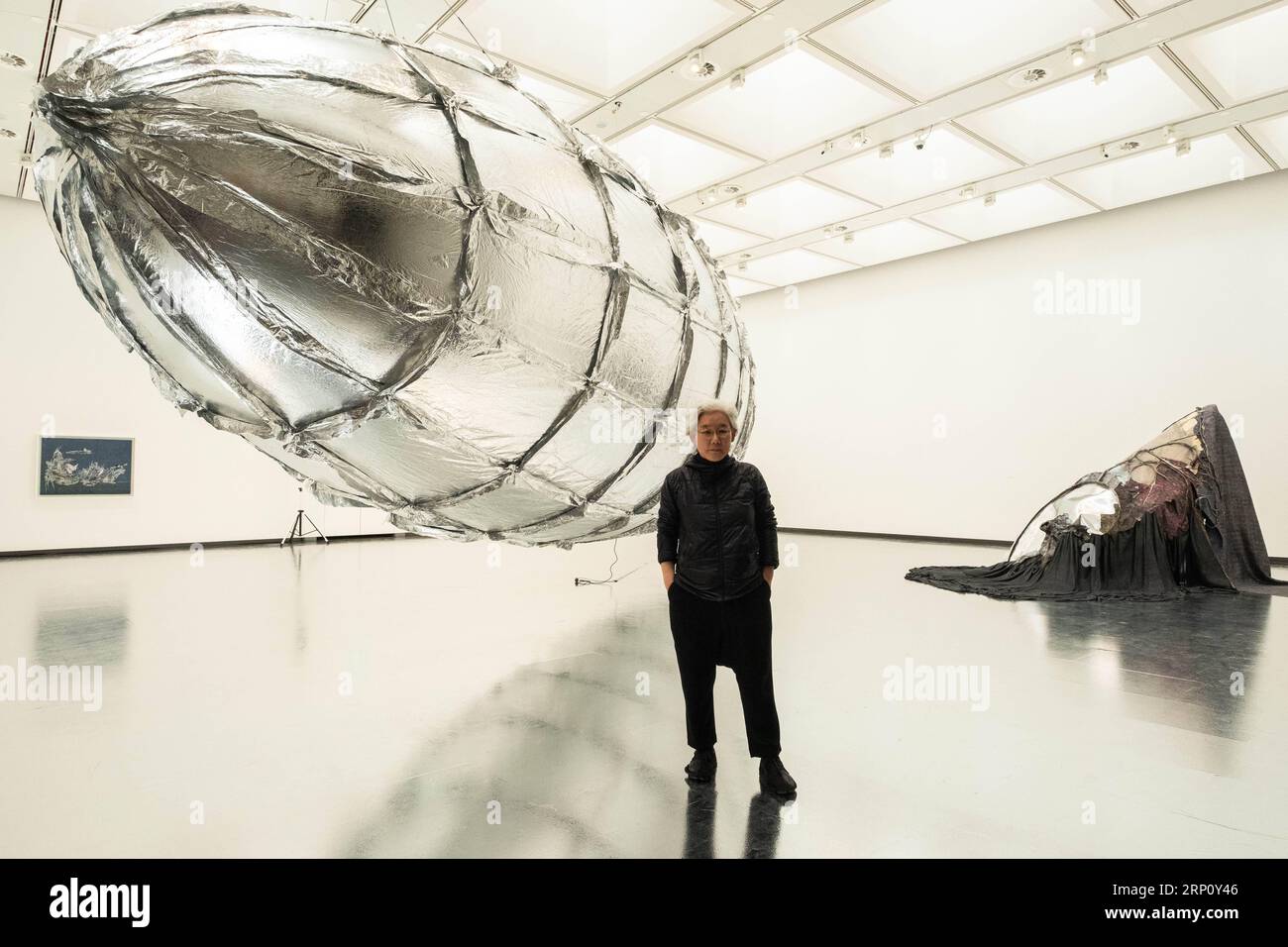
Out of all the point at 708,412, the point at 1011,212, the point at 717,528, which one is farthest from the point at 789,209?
the point at 717,528

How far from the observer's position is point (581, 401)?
8.01 feet

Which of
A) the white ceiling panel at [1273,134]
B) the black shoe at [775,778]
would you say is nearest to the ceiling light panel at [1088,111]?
the white ceiling panel at [1273,134]

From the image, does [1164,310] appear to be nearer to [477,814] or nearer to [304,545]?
[477,814]

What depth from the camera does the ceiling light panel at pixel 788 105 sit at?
737 centimetres

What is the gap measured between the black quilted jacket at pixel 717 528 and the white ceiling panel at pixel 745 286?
38.9 feet

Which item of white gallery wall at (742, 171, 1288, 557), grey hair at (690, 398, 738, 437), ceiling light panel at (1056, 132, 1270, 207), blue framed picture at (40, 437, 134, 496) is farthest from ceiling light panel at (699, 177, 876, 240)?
blue framed picture at (40, 437, 134, 496)

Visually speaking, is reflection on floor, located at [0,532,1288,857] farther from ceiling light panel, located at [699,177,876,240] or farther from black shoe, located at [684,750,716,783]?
ceiling light panel, located at [699,177,876,240]

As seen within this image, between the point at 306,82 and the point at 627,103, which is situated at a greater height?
the point at 627,103

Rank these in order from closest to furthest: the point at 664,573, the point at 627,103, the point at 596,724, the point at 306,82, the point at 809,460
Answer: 1. the point at 306,82
2. the point at 664,573
3. the point at 596,724
4. the point at 627,103
5. the point at 809,460

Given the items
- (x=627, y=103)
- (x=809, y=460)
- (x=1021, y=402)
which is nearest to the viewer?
→ (x=627, y=103)

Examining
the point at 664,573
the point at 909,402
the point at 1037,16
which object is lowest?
the point at 664,573
